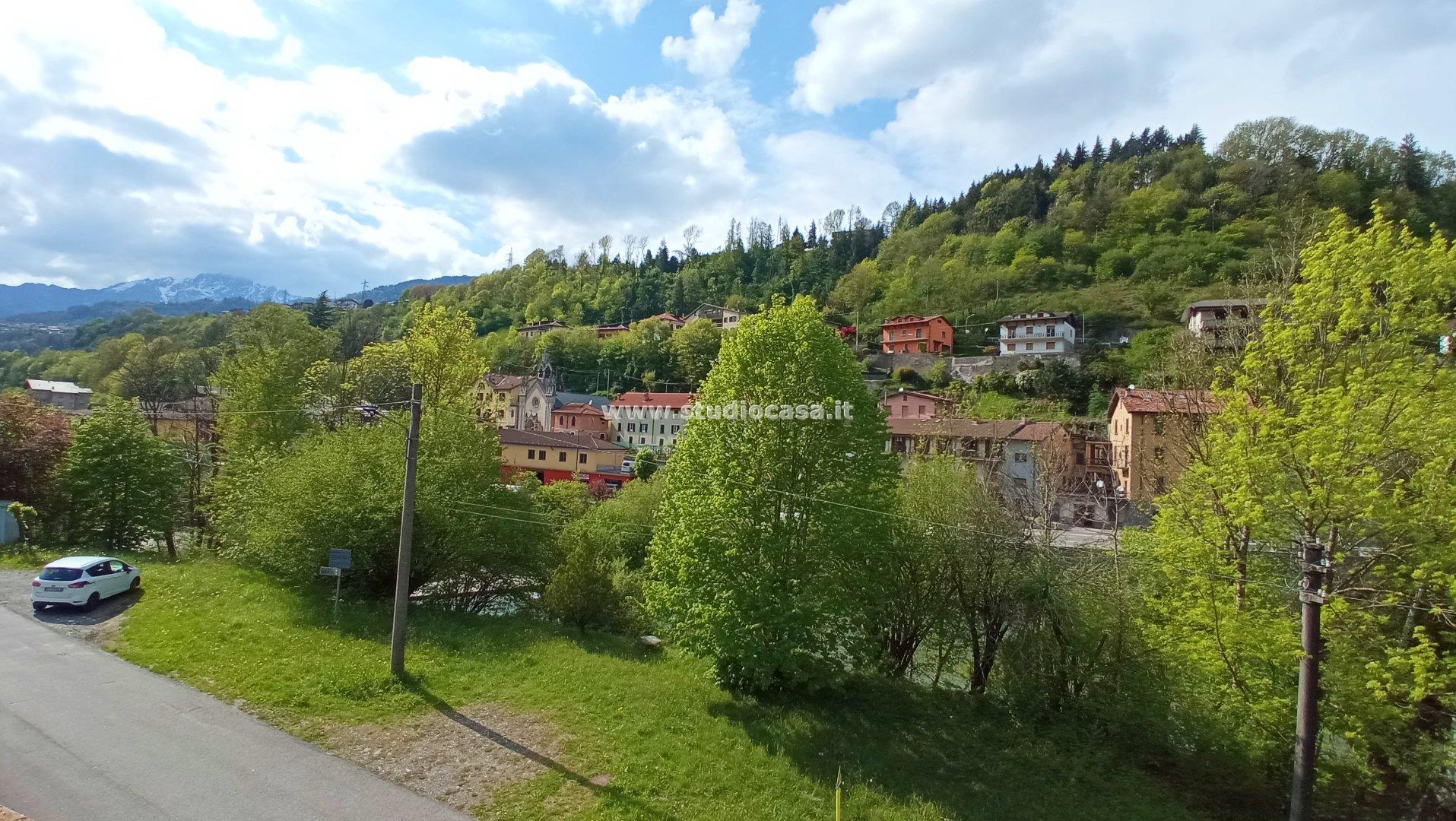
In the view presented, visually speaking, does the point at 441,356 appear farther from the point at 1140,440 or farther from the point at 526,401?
the point at 526,401

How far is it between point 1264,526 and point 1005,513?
601 cm

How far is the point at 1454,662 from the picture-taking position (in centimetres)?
809

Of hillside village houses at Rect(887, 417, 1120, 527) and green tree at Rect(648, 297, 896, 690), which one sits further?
hillside village houses at Rect(887, 417, 1120, 527)

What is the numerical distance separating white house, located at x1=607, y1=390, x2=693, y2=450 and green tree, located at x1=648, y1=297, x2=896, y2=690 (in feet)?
159

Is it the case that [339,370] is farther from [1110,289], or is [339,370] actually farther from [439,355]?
[1110,289]

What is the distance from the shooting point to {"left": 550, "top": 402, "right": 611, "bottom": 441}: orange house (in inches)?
2594

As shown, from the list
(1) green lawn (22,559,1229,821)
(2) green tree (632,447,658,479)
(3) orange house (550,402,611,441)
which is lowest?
(1) green lawn (22,559,1229,821)

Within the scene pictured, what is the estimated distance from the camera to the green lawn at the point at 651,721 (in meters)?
10.2

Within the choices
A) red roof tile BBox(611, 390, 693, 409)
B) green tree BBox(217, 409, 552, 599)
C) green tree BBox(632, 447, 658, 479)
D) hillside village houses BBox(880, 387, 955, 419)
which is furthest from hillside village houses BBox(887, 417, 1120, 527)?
red roof tile BBox(611, 390, 693, 409)

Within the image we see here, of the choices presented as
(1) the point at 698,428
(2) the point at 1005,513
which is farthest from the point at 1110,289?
(1) the point at 698,428

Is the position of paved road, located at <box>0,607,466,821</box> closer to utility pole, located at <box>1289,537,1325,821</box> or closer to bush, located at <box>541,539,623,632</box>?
bush, located at <box>541,539,623,632</box>

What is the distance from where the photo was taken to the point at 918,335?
71.5m

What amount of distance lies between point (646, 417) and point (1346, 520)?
59708 millimetres

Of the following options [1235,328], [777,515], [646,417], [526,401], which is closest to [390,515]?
[777,515]
